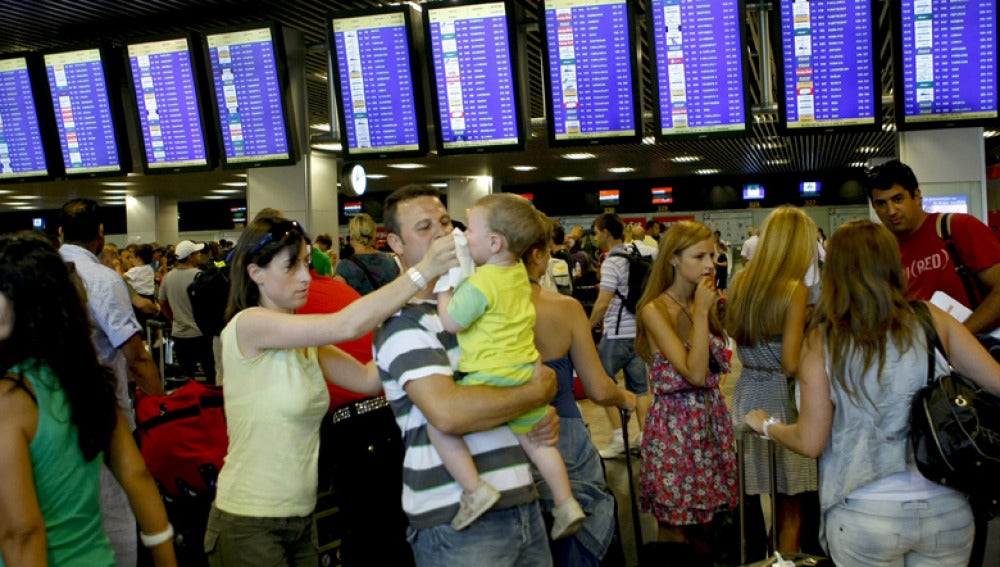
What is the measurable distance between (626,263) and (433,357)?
4.43 m

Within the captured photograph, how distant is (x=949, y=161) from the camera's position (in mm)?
5566

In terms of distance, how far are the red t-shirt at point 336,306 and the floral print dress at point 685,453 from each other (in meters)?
1.25

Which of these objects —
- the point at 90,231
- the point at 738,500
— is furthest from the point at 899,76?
the point at 90,231

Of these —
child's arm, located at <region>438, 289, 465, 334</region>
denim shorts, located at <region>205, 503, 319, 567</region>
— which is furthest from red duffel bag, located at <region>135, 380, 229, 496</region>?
child's arm, located at <region>438, 289, 465, 334</region>

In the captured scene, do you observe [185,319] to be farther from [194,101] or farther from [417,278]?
[417,278]

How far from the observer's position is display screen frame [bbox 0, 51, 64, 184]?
6305 millimetres

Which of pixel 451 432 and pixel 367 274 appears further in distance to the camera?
pixel 367 274

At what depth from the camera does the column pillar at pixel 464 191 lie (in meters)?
17.9

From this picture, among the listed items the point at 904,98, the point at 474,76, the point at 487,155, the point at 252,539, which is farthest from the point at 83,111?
the point at 487,155

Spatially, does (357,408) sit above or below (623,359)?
above

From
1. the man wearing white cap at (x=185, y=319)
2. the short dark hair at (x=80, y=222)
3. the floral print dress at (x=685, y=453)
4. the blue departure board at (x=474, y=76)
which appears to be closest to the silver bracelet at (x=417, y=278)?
the floral print dress at (x=685, y=453)

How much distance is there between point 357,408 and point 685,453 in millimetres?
1387

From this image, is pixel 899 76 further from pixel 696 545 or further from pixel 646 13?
pixel 696 545

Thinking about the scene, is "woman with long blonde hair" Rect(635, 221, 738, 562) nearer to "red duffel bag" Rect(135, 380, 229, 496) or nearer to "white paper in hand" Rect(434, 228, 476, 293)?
"white paper in hand" Rect(434, 228, 476, 293)
